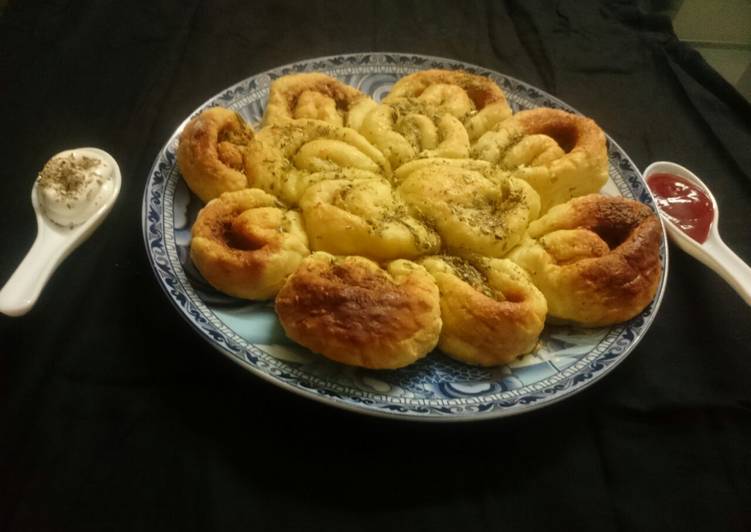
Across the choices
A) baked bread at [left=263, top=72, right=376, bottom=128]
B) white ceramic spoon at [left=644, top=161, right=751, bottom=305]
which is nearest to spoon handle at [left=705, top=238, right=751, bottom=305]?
white ceramic spoon at [left=644, top=161, right=751, bottom=305]

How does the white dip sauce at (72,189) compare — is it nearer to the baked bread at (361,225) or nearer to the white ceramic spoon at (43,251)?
the white ceramic spoon at (43,251)

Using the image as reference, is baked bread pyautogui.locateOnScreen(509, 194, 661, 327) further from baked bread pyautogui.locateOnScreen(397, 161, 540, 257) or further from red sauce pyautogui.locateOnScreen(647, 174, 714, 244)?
red sauce pyautogui.locateOnScreen(647, 174, 714, 244)

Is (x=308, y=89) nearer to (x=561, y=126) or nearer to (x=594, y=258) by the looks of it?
(x=561, y=126)

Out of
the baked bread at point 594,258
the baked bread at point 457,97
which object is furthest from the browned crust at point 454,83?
the baked bread at point 594,258

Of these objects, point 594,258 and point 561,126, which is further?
point 561,126

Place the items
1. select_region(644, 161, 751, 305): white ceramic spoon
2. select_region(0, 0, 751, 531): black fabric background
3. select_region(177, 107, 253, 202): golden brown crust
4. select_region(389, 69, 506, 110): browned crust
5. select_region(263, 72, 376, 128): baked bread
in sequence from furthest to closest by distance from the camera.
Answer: select_region(389, 69, 506, 110): browned crust, select_region(263, 72, 376, 128): baked bread, select_region(644, 161, 751, 305): white ceramic spoon, select_region(177, 107, 253, 202): golden brown crust, select_region(0, 0, 751, 531): black fabric background

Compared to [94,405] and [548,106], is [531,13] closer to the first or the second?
[548,106]

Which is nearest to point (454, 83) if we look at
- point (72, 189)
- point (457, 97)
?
point (457, 97)
